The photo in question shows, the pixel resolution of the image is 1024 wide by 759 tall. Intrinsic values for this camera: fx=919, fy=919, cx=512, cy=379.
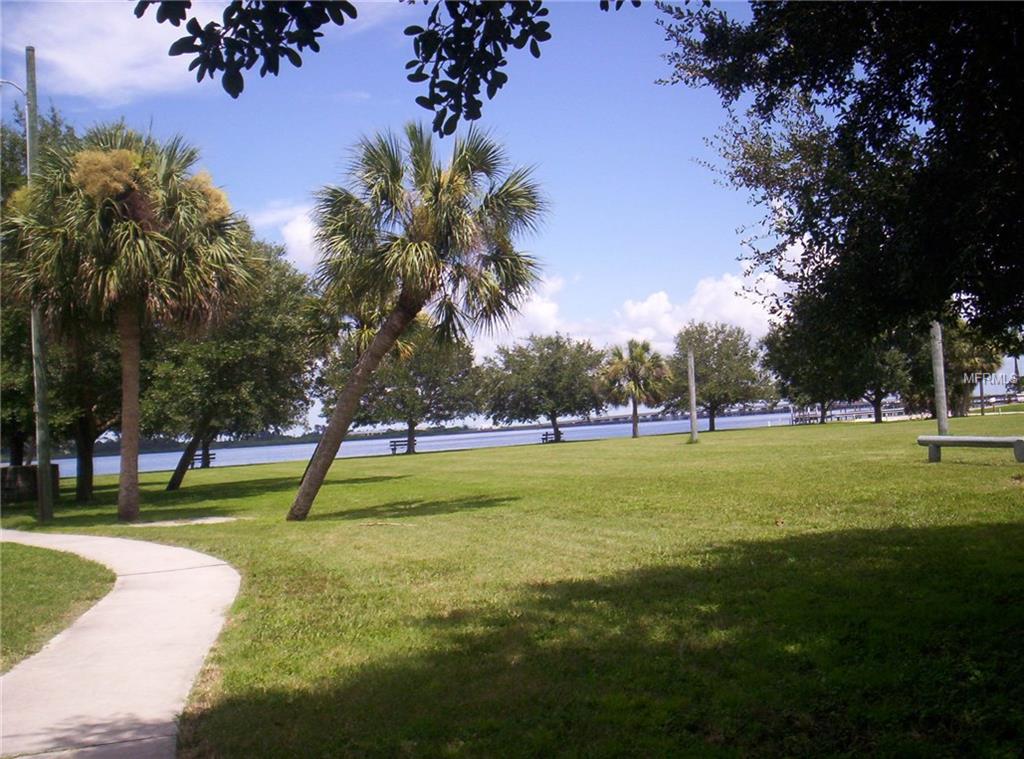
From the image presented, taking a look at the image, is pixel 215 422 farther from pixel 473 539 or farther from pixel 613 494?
pixel 473 539

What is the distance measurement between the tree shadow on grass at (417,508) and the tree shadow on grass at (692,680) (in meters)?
9.05

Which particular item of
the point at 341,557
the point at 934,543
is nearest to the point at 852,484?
the point at 934,543

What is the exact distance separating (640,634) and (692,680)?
110 cm

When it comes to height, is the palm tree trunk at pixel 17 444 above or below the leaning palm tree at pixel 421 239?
below

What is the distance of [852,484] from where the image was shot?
15578 millimetres

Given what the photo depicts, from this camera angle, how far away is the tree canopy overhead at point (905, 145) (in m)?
5.39

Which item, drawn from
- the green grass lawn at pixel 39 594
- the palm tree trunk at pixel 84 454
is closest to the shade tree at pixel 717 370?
the palm tree trunk at pixel 84 454

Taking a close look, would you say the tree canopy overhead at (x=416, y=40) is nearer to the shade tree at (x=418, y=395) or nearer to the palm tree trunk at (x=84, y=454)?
the palm tree trunk at (x=84, y=454)

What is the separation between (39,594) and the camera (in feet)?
30.2

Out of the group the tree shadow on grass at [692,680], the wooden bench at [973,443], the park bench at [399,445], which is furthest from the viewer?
the park bench at [399,445]

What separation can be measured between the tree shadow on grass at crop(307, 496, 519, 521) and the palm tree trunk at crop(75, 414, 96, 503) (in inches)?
353

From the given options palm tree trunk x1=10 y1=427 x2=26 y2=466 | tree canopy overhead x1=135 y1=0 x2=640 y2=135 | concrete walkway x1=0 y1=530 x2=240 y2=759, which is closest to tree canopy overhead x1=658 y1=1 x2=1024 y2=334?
tree canopy overhead x1=135 y1=0 x2=640 y2=135

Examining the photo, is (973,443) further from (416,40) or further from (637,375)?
(637,375)

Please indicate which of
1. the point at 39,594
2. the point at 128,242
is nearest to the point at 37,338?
the point at 128,242
